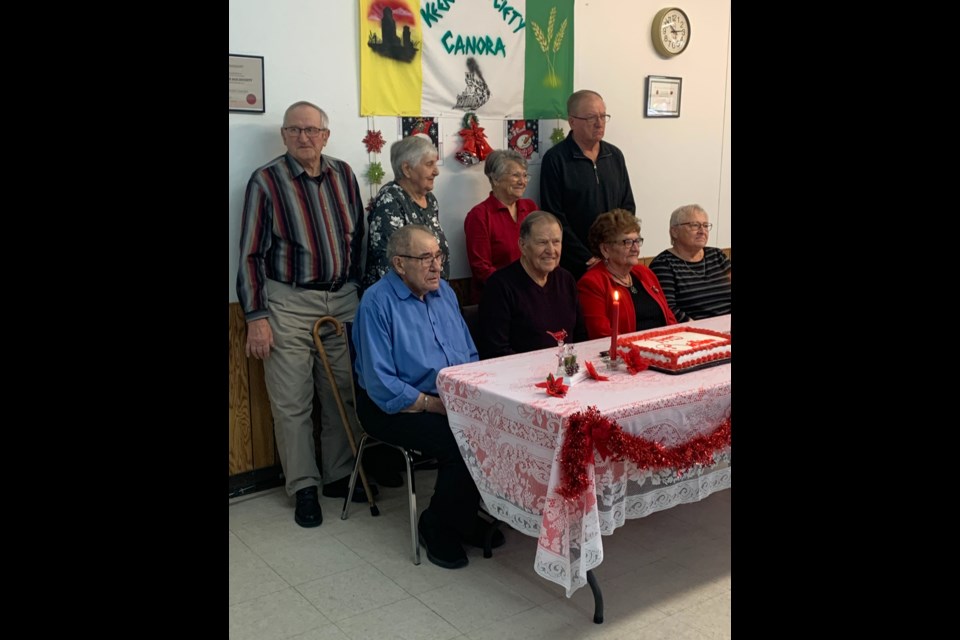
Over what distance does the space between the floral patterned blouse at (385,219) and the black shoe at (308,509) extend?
3.09ft

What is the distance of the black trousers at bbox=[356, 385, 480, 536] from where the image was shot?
10.4ft

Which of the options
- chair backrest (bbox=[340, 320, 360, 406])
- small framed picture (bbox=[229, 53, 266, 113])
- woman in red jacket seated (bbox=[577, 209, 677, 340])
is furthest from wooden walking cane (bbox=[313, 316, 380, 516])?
woman in red jacket seated (bbox=[577, 209, 677, 340])

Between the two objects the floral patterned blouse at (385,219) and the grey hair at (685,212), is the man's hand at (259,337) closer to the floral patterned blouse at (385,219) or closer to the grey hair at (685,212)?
the floral patterned blouse at (385,219)

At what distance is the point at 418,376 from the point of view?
10.8 ft

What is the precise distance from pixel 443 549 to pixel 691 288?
1806 mm

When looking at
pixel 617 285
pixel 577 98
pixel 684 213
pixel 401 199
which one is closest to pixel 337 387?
pixel 401 199

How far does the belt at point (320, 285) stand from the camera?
12.6 feet

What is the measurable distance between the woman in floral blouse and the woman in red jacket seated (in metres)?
0.66

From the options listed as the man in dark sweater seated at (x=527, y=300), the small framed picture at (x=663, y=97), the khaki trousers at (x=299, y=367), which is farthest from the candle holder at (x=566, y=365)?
the small framed picture at (x=663, y=97)

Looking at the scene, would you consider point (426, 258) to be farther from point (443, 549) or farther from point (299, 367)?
point (443, 549)
